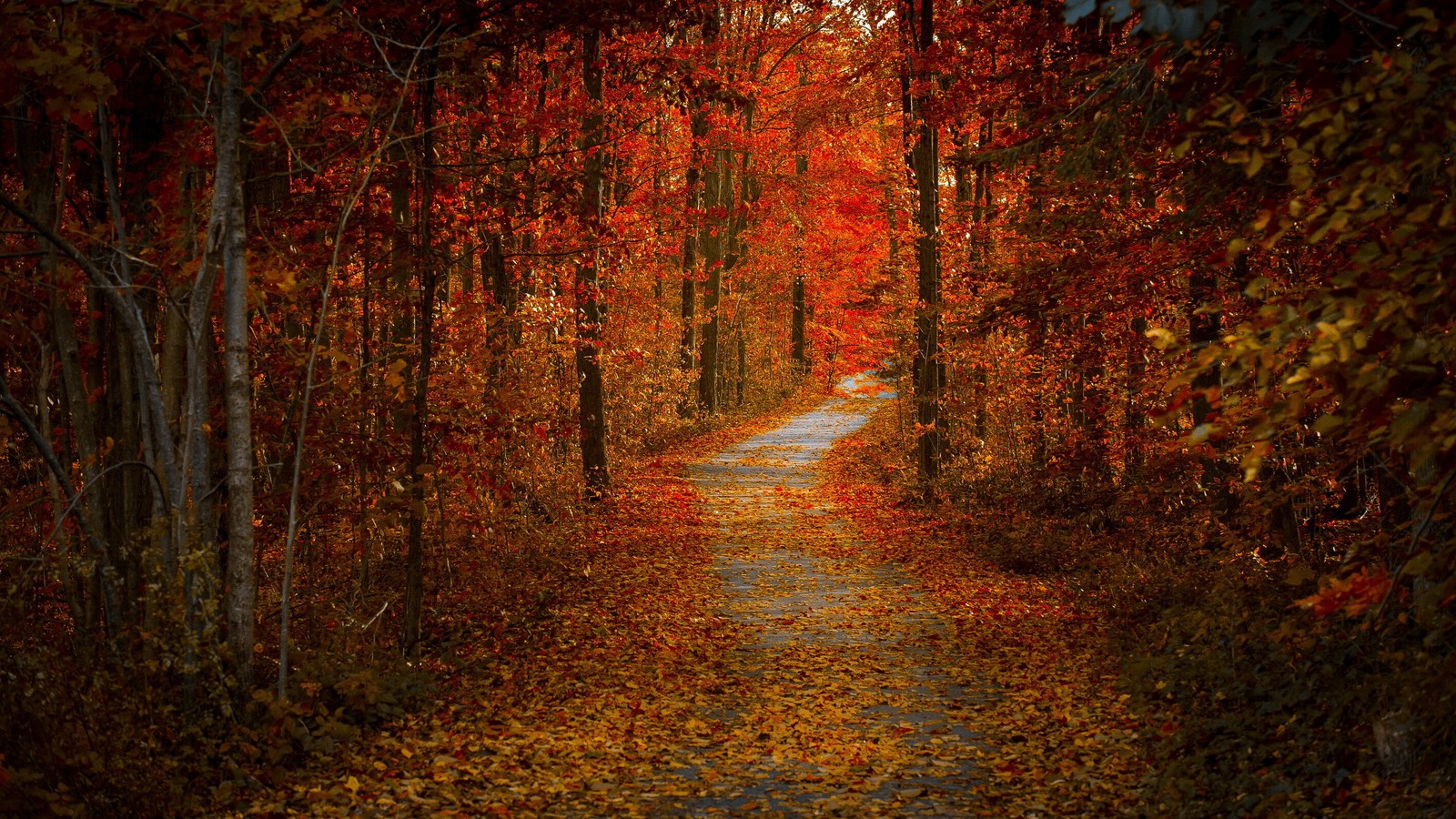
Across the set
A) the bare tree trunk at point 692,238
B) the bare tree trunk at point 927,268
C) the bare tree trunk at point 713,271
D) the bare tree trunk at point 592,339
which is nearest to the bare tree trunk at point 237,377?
the bare tree trunk at point 592,339

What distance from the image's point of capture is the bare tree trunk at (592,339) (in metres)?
15.6

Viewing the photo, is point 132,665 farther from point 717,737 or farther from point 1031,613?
point 1031,613

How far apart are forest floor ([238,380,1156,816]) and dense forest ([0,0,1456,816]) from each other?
176mm

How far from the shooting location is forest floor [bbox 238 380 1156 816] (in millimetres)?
6160

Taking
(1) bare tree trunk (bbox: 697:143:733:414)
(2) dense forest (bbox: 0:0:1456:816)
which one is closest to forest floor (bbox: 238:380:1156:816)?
(2) dense forest (bbox: 0:0:1456:816)

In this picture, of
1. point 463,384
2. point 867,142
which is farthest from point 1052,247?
point 867,142

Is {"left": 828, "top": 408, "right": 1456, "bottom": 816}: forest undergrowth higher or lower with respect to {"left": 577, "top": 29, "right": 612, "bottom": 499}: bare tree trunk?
lower

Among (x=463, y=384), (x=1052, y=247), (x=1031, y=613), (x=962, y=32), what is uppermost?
(x=962, y=32)

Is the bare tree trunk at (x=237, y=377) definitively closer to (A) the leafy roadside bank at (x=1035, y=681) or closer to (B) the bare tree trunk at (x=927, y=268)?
(A) the leafy roadside bank at (x=1035, y=681)

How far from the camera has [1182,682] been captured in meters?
7.20

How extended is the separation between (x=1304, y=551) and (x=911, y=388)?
13414 mm

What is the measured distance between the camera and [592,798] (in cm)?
614

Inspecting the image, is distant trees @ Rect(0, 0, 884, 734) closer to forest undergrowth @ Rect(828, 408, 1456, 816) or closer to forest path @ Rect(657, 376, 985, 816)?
forest path @ Rect(657, 376, 985, 816)

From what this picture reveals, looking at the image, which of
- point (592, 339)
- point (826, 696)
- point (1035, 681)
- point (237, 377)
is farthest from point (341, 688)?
point (592, 339)
